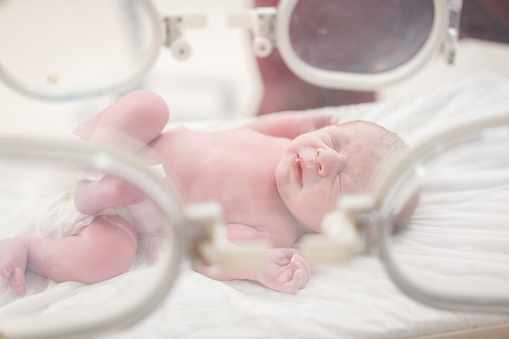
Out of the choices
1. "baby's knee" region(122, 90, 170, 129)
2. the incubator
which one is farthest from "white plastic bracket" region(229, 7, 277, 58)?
"baby's knee" region(122, 90, 170, 129)

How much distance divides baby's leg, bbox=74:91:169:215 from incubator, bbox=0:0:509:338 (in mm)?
30

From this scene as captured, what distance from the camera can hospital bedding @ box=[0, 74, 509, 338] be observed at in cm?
68

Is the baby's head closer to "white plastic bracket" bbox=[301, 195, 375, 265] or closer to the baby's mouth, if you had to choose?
the baby's mouth

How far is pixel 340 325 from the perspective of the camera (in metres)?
0.69

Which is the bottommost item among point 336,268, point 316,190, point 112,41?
point 336,268

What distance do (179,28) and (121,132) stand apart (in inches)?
15.4

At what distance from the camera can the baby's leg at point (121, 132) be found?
0.59 m

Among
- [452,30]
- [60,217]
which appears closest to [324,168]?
[60,217]

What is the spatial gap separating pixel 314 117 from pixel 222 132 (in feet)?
0.72

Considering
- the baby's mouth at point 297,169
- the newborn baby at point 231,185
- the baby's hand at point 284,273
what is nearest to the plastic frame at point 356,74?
the newborn baby at point 231,185

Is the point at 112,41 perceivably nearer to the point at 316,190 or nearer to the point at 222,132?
the point at 222,132

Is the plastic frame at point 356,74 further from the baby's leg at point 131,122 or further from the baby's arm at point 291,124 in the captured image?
the baby's leg at point 131,122

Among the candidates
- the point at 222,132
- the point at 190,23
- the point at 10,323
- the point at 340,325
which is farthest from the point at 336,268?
the point at 190,23

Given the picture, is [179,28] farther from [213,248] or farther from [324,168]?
[213,248]
